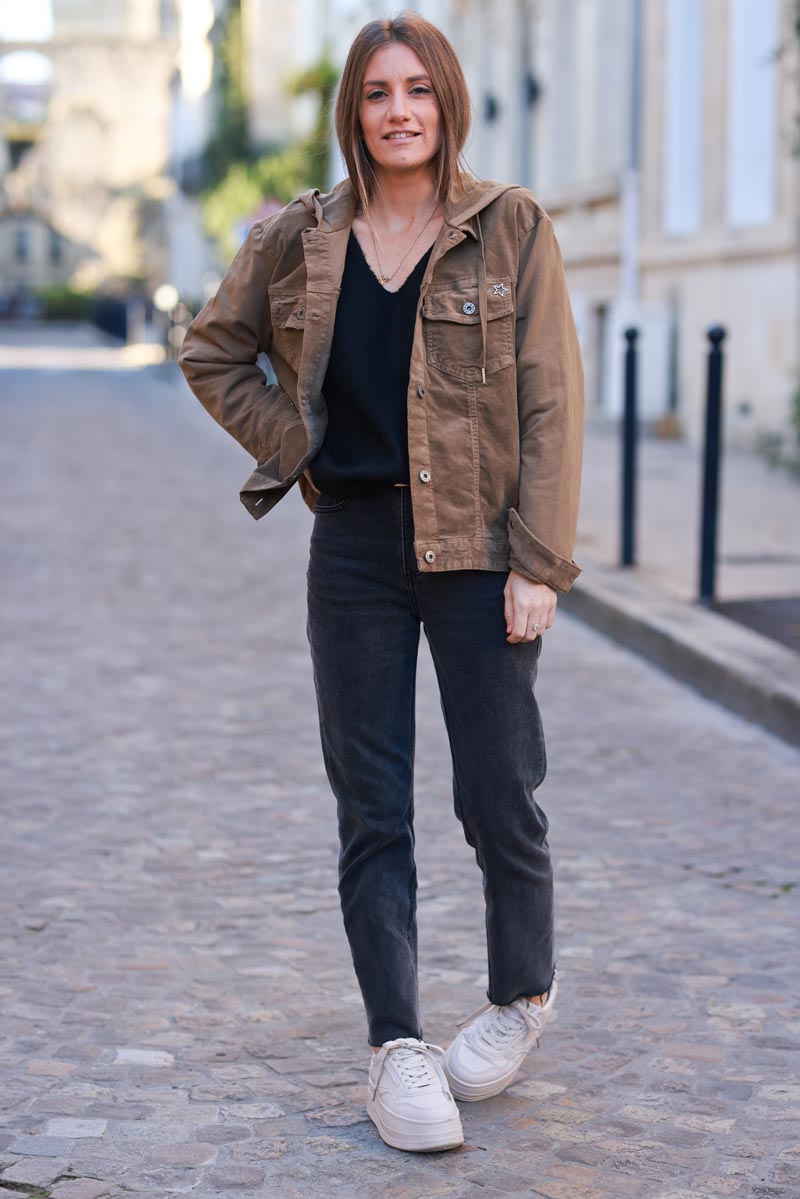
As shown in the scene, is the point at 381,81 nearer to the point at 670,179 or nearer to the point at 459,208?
the point at 459,208

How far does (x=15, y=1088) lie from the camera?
11.3 feet

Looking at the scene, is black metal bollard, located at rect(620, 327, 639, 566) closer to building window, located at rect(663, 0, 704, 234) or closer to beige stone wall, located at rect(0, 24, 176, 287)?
building window, located at rect(663, 0, 704, 234)

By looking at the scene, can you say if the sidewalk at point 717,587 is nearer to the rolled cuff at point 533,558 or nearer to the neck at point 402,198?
the rolled cuff at point 533,558

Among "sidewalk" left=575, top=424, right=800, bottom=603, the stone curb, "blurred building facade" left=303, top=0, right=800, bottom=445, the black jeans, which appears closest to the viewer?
the black jeans

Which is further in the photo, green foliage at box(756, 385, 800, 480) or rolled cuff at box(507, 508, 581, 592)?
green foliage at box(756, 385, 800, 480)

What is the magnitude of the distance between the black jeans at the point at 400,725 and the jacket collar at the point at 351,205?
44 cm

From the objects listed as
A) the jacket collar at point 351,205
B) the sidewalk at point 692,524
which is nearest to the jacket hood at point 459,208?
the jacket collar at point 351,205

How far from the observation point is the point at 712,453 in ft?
25.8

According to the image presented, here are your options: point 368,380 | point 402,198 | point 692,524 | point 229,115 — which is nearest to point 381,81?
point 402,198

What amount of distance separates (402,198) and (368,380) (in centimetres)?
32

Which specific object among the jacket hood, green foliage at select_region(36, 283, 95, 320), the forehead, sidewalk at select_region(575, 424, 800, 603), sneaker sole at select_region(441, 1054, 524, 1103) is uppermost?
the forehead

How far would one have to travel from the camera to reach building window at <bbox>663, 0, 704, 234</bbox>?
58.4 ft

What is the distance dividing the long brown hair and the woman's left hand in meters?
0.63

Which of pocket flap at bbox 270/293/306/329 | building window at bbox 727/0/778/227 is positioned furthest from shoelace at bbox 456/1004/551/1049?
building window at bbox 727/0/778/227
